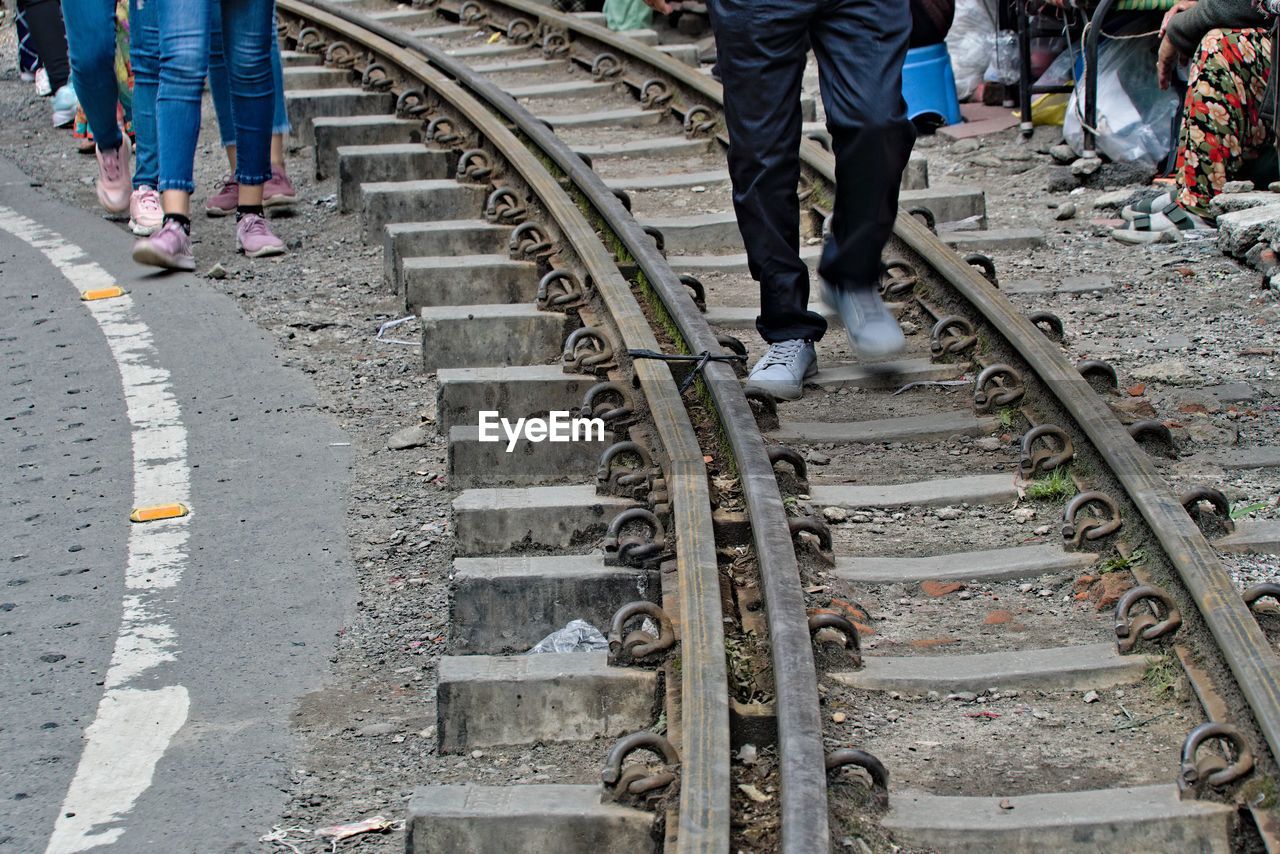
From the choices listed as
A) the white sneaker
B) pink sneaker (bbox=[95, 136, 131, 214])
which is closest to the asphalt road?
pink sneaker (bbox=[95, 136, 131, 214])

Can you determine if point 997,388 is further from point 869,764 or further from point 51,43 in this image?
point 51,43

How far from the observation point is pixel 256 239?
6.69m

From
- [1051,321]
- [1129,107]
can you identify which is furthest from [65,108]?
[1051,321]

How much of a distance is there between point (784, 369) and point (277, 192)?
12.3ft

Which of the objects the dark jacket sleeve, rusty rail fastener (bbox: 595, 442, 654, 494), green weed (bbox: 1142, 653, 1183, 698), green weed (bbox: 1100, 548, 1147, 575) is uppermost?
the dark jacket sleeve

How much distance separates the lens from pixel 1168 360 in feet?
16.1

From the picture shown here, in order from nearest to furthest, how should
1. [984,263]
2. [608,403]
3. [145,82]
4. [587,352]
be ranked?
[608,403] → [587,352] → [984,263] → [145,82]

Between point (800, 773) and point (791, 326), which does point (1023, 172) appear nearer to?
point (791, 326)

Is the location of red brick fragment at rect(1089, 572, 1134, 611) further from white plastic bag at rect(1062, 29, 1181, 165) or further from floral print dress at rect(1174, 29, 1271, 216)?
white plastic bag at rect(1062, 29, 1181, 165)

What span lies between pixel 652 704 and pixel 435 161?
4.46 metres

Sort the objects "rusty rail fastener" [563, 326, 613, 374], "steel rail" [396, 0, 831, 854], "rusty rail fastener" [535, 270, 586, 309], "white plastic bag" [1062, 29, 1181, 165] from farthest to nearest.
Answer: "white plastic bag" [1062, 29, 1181, 165], "rusty rail fastener" [535, 270, 586, 309], "rusty rail fastener" [563, 326, 613, 374], "steel rail" [396, 0, 831, 854]

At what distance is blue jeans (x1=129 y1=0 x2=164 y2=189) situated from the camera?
6.64 m

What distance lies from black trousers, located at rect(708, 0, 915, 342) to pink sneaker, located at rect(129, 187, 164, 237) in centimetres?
351

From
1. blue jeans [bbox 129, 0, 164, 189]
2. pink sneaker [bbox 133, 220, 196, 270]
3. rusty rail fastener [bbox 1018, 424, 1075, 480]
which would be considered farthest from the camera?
blue jeans [bbox 129, 0, 164, 189]
